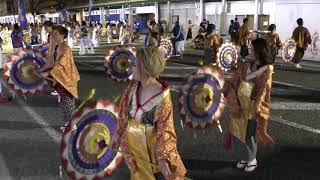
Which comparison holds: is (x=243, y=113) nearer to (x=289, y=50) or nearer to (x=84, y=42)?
(x=289, y=50)

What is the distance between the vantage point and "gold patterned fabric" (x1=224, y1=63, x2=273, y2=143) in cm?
480

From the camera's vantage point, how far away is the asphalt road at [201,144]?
4.96 meters

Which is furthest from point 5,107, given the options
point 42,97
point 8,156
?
point 8,156

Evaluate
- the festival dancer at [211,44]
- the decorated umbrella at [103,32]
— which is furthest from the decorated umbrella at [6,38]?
the festival dancer at [211,44]

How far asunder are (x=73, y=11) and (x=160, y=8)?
21.5 meters

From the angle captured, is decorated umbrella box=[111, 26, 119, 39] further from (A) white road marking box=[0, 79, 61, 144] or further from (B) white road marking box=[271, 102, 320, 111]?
(B) white road marking box=[271, 102, 320, 111]

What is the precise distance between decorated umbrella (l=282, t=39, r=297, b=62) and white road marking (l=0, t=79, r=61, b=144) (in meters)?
9.28

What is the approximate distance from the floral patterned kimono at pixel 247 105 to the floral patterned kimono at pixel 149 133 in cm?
201

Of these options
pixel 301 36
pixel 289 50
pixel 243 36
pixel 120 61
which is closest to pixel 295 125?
pixel 120 61

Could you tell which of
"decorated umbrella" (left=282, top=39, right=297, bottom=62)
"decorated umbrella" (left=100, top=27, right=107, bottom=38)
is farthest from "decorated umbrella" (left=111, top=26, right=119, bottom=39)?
"decorated umbrella" (left=282, top=39, right=297, bottom=62)

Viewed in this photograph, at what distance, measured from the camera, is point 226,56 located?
9.90 m

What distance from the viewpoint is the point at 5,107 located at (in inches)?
342

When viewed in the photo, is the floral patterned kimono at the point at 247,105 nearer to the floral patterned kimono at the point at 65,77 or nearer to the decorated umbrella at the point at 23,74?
the floral patterned kimono at the point at 65,77

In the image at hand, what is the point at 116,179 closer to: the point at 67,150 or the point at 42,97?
the point at 67,150
